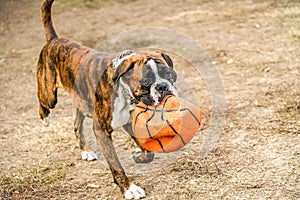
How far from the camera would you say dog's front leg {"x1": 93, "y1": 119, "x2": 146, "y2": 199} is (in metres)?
3.84

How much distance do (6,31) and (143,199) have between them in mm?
7422

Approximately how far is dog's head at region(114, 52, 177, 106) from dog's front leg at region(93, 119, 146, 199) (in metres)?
0.47

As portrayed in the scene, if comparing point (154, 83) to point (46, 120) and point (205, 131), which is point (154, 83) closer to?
point (205, 131)

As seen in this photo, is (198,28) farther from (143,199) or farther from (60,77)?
(143,199)

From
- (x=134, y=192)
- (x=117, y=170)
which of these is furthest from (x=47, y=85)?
(x=134, y=192)

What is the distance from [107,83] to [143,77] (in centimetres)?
39

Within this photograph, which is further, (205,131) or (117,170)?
(205,131)

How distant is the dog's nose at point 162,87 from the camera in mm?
3492

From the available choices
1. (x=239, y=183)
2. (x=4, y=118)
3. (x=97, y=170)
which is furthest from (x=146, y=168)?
(x=4, y=118)

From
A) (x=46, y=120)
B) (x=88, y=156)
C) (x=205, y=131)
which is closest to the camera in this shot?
(x=88, y=156)

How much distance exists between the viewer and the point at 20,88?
7.00 m

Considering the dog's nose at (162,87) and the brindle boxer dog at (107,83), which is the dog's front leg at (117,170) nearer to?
the brindle boxer dog at (107,83)

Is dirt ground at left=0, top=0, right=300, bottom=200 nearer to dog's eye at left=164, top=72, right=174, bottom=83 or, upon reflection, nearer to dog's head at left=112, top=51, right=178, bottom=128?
dog's head at left=112, top=51, right=178, bottom=128

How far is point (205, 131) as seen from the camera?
5031 mm
